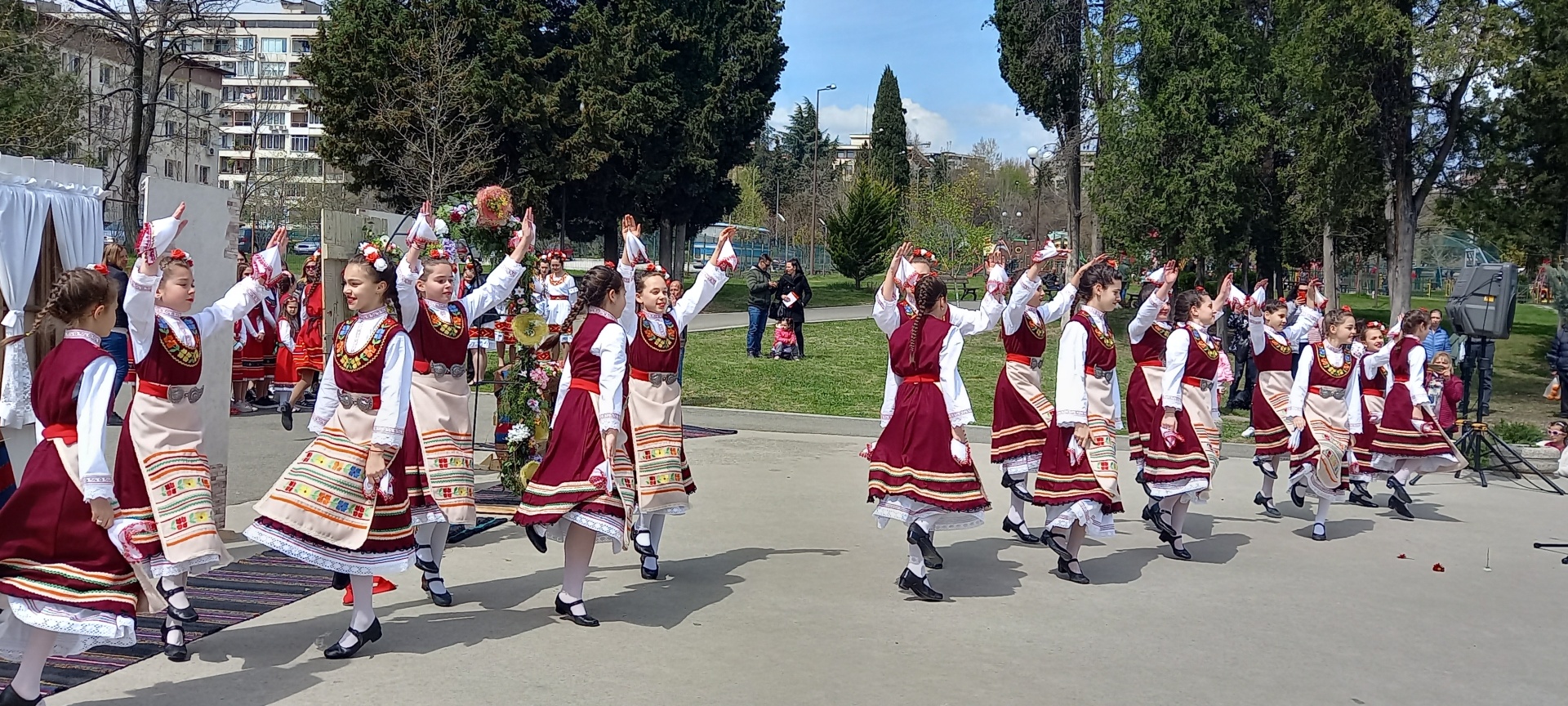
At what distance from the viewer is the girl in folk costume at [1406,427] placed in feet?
35.1

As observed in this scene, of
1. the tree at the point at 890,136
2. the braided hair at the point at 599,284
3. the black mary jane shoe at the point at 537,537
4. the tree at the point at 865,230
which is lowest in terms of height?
the black mary jane shoe at the point at 537,537

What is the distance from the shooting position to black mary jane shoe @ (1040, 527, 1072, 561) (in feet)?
25.2

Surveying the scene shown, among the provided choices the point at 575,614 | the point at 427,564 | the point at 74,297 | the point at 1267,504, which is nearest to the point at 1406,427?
the point at 1267,504

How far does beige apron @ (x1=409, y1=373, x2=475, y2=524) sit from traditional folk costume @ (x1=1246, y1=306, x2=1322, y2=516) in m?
6.78

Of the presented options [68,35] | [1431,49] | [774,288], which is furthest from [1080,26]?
[68,35]

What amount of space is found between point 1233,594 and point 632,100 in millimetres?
26814

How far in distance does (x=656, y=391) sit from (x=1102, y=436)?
2902mm

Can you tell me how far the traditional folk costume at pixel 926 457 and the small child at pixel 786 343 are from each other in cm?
1477

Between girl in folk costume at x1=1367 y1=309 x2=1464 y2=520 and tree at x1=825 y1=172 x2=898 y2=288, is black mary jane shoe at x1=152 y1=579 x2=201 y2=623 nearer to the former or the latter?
girl in folk costume at x1=1367 y1=309 x2=1464 y2=520

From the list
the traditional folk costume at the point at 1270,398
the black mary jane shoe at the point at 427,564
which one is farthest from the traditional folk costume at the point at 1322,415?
the black mary jane shoe at the point at 427,564

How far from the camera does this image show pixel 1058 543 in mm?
7785

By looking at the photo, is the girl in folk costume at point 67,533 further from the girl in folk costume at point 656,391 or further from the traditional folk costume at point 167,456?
the girl in folk costume at point 656,391

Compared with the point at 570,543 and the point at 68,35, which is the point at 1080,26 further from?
the point at 570,543

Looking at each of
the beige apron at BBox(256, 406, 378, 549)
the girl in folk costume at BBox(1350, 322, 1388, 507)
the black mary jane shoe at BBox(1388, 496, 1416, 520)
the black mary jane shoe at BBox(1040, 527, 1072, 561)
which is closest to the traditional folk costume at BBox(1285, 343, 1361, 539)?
the girl in folk costume at BBox(1350, 322, 1388, 507)
